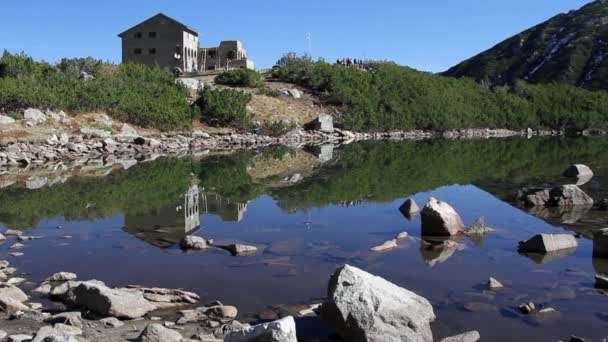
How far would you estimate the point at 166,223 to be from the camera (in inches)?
502

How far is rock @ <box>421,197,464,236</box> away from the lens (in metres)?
11.4

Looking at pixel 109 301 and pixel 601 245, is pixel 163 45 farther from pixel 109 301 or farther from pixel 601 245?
pixel 109 301

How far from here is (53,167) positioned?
24.9 meters

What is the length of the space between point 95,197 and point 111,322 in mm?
11078

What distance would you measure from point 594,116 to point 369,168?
223ft

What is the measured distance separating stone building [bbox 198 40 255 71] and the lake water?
159ft

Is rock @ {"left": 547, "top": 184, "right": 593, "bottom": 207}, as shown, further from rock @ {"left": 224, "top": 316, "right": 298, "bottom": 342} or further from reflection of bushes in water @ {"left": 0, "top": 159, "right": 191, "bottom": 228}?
rock @ {"left": 224, "top": 316, "right": 298, "bottom": 342}

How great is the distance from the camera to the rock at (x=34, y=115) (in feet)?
106

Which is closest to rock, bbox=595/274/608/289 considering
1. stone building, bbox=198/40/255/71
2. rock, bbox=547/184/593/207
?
rock, bbox=547/184/593/207

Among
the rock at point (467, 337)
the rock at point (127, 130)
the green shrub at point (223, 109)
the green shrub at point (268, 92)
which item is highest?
the green shrub at point (268, 92)

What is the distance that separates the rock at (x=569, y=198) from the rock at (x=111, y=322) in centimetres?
1199

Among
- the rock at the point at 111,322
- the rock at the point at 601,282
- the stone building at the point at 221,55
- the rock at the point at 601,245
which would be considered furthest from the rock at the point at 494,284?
the stone building at the point at 221,55

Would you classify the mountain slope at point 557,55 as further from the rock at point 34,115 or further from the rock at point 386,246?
the rock at point 386,246

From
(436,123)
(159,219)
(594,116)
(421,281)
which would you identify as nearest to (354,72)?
(436,123)
